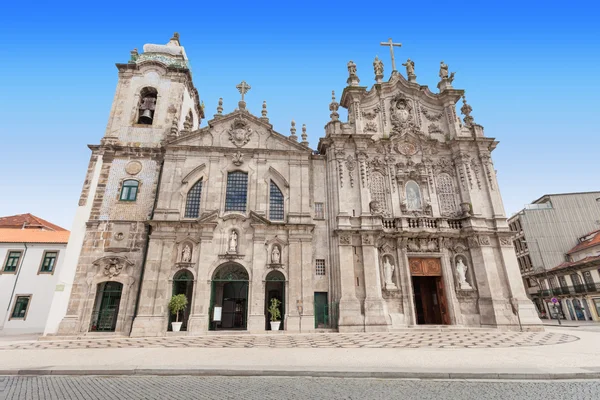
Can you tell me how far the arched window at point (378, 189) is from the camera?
22141 millimetres

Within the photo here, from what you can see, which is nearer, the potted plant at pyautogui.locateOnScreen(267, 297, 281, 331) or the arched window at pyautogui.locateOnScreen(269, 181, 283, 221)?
the potted plant at pyautogui.locateOnScreen(267, 297, 281, 331)

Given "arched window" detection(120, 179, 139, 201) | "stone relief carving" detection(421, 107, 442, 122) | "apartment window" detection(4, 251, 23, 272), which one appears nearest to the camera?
"arched window" detection(120, 179, 139, 201)

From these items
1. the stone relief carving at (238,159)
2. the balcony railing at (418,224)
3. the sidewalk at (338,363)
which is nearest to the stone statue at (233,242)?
the stone relief carving at (238,159)

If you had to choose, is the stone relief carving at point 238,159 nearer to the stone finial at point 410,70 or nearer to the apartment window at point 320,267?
the apartment window at point 320,267

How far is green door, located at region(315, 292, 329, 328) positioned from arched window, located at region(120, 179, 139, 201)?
47.0 feet

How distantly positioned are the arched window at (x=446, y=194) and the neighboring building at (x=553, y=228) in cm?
2614

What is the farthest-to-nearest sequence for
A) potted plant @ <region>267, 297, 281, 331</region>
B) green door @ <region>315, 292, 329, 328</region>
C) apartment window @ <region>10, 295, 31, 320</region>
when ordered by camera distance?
apartment window @ <region>10, 295, 31, 320</region>, green door @ <region>315, 292, 329, 328</region>, potted plant @ <region>267, 297, 281, 331</region>

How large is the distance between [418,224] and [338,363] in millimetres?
14995

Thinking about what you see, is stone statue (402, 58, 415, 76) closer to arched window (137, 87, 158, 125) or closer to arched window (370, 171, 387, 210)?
arched window (370, 171, 387, 210)

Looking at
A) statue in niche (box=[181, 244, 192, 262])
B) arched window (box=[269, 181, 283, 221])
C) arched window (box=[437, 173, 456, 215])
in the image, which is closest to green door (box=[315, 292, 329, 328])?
arched window (box=[269, 181, 283, 221])

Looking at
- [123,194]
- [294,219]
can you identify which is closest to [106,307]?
[123,194]

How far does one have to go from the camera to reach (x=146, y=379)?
7.22 m

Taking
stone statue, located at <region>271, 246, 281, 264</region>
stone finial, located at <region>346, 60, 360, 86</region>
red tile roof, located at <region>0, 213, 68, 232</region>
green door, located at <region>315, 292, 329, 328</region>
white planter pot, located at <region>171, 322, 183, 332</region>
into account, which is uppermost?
stone finial, located at <region>346, 60, 360, 86</region>

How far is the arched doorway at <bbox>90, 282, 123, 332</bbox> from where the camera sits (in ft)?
59.0
